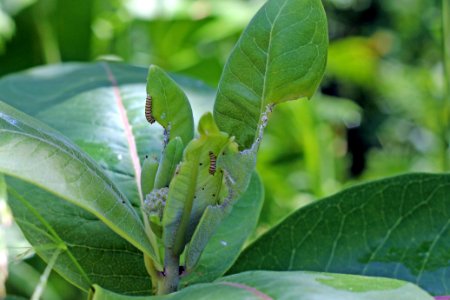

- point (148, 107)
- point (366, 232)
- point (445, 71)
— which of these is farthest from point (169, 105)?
point (445, 71)

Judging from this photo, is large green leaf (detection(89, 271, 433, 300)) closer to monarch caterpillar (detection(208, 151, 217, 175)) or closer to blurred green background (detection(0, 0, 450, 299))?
monarch caterpillar (detection(208, 151, 217, 175))

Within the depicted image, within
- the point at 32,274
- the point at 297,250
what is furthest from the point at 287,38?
the point at 32,274

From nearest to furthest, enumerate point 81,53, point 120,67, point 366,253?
point 366,253
point 120,67
point 81,53

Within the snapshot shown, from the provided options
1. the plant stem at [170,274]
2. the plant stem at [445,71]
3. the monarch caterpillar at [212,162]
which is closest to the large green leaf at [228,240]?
the plant stem at [170,274]

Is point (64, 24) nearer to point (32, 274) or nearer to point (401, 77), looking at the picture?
point (32, 274)

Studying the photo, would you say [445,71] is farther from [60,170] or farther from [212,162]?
[60,170]

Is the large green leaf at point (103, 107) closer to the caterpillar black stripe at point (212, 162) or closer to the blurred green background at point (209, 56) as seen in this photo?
the caterpillar black stripe at point (212, 162)

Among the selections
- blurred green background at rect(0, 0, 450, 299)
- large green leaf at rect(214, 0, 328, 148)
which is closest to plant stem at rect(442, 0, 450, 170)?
blurred green background at rect(0, 0, 450, 299)
